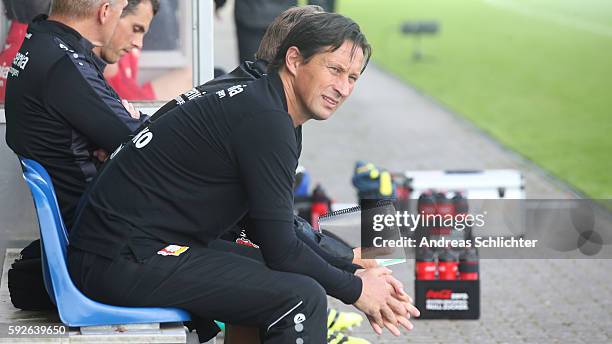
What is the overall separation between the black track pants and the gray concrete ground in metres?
1.94

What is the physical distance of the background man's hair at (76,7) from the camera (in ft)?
16.0

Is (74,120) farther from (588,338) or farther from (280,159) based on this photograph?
(588,338)

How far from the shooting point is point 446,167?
12.0 meters

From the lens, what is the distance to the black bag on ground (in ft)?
15.2

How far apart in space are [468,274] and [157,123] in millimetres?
2832

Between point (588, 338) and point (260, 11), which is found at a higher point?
point (260, 11)

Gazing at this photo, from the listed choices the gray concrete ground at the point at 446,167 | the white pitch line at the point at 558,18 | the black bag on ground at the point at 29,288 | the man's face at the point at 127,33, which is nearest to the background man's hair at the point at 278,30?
the man's face at the point at 127,33

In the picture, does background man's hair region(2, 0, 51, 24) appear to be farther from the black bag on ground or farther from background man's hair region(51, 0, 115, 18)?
the black bag on ground

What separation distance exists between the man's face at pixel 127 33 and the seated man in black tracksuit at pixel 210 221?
108 cm

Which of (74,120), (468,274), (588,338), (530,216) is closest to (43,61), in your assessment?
(74,120)

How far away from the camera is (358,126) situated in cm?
1481

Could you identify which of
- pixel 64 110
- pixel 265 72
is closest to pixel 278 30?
pixel 265 72

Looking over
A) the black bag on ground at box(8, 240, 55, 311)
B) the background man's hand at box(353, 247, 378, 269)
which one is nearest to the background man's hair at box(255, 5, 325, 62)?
the background man's hand at box(353, 247, 378, 269)

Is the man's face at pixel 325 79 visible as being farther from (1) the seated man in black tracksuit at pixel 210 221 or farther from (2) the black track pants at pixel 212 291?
(2) the black track pants at pixel 212 291
